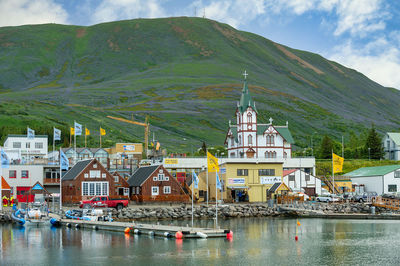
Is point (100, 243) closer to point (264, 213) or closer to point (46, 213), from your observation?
point (46, 213)

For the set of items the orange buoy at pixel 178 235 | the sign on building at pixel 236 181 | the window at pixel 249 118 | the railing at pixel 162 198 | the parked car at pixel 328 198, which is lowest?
the orange buoy at pixel 178 235

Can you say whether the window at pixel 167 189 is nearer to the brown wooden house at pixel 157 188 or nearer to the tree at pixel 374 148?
the brown wooden house at pixel 157 188

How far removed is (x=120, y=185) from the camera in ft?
283

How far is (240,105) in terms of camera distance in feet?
447

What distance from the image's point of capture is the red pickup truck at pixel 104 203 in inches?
2928

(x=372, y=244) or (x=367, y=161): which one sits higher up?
(x=367, y=161)

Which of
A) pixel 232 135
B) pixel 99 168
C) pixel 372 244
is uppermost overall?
pixel 232 135

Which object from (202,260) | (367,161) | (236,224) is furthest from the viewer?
(367,161)

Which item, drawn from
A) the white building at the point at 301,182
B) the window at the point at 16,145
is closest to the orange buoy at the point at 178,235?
the white building at the point at 301,182

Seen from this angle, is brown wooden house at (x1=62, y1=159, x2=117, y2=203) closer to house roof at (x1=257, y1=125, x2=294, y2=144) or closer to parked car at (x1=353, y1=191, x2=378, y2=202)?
parked car at (x1=353, y1=191, x2=378, y2=202)

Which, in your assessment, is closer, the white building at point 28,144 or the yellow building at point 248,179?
the yellow building at point 248,179

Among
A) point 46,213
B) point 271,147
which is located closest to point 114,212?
point 46,213

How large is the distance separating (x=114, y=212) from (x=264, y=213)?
790 inches

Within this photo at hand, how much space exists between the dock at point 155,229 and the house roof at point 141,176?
65.3 ft
